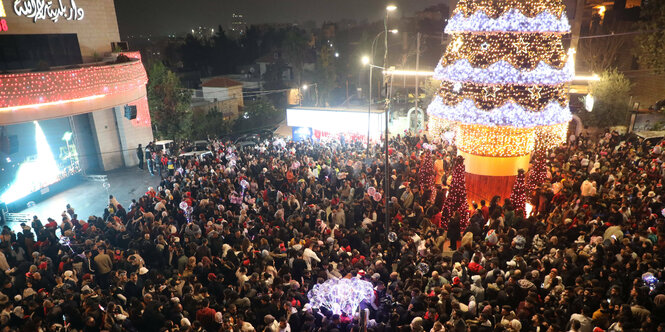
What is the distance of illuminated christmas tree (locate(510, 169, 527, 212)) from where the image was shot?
11.8 metres

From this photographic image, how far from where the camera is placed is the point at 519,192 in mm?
11875

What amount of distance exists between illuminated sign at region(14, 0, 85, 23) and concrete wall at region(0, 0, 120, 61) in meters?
0.10

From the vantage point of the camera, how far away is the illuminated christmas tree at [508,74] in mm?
11039

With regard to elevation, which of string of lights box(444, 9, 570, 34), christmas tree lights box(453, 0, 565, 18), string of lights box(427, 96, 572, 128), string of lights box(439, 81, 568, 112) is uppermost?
christmas tree lights box(453, 0, 565, 18)

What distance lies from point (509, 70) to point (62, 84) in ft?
48.0

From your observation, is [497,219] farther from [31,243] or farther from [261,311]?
[31,243]

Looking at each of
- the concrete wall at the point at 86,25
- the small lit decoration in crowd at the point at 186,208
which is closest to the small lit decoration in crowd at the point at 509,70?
the small lit decoration in crowd at the point at 186,208

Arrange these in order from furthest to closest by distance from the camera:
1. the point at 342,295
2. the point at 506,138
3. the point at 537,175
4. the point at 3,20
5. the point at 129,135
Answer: the point at 129,135
the point at 3,20
the point at 506,138
the point at 537,175
the point at 342,295

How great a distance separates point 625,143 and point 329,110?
12.5m

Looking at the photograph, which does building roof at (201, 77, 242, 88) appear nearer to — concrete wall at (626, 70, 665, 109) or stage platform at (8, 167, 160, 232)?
stage platform at (8, 167, 160, 232)

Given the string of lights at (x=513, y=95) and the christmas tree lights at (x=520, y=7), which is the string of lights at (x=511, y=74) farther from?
the christmas tree lights at (x=520, y=7)

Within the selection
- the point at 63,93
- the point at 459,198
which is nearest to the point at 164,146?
the point at 63,93

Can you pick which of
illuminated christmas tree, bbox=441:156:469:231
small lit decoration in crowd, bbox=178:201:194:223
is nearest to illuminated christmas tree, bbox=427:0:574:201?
illuminated christmas tree, bbox=441:156:469:231

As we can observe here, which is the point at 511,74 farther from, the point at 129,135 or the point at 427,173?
the point at 129,135
